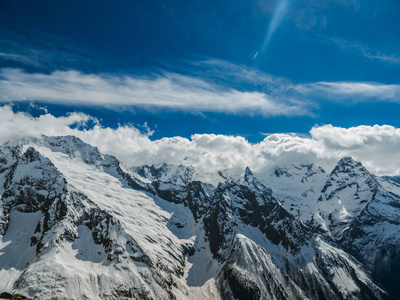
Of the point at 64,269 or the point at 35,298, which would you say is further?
the point at 64,269

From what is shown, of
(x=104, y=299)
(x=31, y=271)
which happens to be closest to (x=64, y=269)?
(x=31, y=271)

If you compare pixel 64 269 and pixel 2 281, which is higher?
pixel 64 269

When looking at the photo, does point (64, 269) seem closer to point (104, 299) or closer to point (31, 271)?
point (31, 271)

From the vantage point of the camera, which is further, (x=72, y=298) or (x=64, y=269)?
(x=64, y=269)

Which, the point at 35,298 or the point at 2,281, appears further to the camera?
the point at 2,281

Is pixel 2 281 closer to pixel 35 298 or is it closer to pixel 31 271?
pixel 31 271

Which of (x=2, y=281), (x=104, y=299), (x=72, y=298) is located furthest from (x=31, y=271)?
(x=104, y=299)

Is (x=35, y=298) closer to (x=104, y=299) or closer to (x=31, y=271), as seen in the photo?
(x=31, y=271)

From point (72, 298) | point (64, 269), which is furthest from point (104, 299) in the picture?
point (64, 269)
